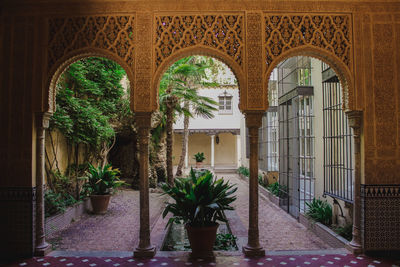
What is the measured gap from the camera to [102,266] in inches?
150

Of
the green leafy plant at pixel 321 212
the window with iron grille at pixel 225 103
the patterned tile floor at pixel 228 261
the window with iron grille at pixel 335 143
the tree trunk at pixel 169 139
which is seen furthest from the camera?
the window with iron grille at pixel 225 103

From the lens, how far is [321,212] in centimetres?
567

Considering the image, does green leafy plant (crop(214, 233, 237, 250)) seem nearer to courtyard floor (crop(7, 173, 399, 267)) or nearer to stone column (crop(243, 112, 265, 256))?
courtyard floor (crop(7, 173, 399, 267))

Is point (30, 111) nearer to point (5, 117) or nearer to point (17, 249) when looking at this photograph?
point (5, 117)

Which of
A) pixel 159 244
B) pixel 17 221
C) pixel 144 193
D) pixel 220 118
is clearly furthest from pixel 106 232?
pixel 220 118

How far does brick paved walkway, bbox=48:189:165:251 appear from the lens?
16.7ft

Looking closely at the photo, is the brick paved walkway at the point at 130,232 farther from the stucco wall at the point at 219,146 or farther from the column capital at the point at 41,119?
the stucco wall at the point at 219,146

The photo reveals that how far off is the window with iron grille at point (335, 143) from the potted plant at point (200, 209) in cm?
245

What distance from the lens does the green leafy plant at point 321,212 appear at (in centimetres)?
555

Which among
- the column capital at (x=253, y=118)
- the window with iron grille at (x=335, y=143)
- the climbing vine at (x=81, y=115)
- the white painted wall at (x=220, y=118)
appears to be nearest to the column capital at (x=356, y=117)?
the window with iron grille at (x=335, y=143)

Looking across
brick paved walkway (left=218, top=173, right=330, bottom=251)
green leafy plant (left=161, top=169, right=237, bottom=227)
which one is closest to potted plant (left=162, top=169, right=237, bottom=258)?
green leafy plant (left=161, top=169, right=237, bottom=227)

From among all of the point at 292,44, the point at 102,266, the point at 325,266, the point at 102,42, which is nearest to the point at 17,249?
the point at 102,266

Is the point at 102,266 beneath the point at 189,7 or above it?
beneath

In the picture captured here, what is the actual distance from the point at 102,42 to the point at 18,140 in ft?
6.23
